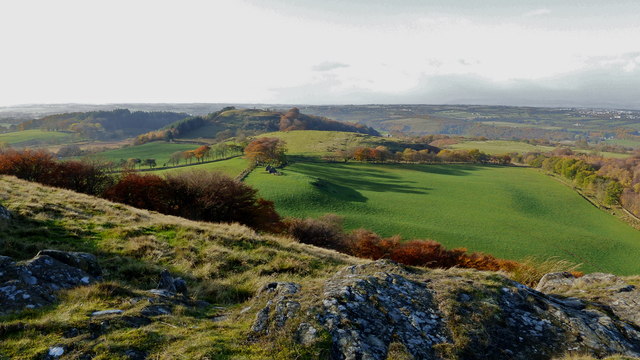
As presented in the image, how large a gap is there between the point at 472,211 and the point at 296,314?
71.8 m

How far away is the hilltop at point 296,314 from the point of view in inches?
220

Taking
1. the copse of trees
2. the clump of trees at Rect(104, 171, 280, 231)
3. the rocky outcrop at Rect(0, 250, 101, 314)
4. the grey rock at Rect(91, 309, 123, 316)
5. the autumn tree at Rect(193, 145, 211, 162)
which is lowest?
the autumn tree at Rect(193, 145, 211, 162)

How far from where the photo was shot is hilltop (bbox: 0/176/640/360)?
18.3ft

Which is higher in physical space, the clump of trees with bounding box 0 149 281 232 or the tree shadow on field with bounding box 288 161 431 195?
the clump of trees with bounding box 0 149 281 232

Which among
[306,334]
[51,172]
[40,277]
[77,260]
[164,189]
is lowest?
[164,189]

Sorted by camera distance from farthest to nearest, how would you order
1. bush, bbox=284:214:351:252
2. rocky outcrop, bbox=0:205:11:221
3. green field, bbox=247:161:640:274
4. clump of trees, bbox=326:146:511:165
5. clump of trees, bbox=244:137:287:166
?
clump of trees, bbox=326:146:511:165
clump of trees, bbox=244:137:287:166
green field, bbox=247:161:640:274
bush, bbox=284:214:351:252
rocky outcrop, bbox=0:205:11:221

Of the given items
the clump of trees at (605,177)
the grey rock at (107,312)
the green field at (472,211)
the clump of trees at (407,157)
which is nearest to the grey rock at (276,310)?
the grey rock at (107,312)

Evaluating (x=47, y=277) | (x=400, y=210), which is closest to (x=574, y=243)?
(x=400, y=210)

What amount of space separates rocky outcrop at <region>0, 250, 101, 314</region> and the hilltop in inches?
1.7

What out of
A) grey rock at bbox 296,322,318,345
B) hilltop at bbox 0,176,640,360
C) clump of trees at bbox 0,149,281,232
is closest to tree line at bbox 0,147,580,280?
clump of trees at bbox 0,149,281,232

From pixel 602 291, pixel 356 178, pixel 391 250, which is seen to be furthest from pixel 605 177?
pixel 602 291

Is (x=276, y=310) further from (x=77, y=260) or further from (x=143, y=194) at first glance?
(x=143, y=194)

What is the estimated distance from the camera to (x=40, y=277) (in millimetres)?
7352

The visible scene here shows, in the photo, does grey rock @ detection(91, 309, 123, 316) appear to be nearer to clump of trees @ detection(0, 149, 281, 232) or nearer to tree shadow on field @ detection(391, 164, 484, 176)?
clump of trees @ detection(0, 149, 281, 232)
